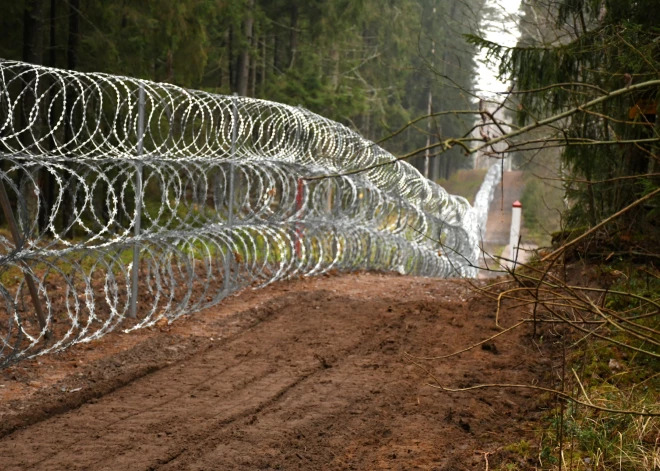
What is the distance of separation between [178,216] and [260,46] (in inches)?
677

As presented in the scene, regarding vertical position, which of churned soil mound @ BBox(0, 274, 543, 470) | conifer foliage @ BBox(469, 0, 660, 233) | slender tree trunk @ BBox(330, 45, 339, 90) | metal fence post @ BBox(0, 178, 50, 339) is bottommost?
churned soil mound @ BBox(0, 274, 543, 470)

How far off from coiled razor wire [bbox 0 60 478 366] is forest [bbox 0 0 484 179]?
125 cm

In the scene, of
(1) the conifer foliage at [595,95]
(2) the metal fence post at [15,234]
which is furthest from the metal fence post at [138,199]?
(1) the conifer foliage at [595,95]

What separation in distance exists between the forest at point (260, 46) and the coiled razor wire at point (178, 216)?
125 cm

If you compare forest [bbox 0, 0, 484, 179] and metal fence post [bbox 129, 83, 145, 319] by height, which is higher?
forest [bbox 0, 0, 484, 179]

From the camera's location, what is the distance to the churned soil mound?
5656mm

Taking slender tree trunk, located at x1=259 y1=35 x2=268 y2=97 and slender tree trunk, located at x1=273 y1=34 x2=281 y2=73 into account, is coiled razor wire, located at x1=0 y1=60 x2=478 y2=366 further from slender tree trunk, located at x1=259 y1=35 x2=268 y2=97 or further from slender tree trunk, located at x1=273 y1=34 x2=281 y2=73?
slender tree trunk, located at x1=273 y1=34 x2=281 y2=73

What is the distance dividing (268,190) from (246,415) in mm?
5387

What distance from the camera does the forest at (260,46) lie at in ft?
53.5

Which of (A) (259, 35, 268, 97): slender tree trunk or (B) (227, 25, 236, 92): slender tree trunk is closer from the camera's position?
(B) (227, 25, 236, 92): slender tree trunk

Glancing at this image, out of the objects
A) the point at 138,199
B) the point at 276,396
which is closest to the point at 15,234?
the point at 138,199

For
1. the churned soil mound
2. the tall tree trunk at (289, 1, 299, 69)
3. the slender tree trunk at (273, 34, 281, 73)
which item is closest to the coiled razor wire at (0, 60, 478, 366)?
the churned soil mound

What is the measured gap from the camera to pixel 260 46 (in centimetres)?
2992

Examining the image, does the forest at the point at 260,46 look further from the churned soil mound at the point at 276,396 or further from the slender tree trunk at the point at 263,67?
the churned soil mound at the point at 276,396
